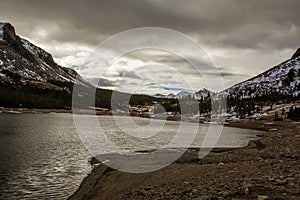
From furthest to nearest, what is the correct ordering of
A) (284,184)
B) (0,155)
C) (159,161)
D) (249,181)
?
(0,155)
(159,161)
(249,181)
(284,184)

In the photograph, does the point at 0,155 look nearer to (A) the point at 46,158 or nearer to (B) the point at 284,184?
(A) the point at 46,158

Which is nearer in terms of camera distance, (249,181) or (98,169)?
(249,181)

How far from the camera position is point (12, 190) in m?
23.5

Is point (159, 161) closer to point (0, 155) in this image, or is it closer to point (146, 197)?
point (146, 197)

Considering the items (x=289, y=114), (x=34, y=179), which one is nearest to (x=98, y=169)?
(x=34, y=179)

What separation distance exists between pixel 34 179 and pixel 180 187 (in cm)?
1448

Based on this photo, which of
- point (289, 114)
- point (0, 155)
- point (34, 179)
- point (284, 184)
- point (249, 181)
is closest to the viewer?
point (284, 184)

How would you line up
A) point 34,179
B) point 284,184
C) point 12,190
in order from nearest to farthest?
point 284,184 < point 12,190 < point 34,179

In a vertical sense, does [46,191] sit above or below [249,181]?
below

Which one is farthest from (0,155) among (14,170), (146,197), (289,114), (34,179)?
(289,114)

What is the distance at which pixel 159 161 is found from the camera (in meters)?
34.5

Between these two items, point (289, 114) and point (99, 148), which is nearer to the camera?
point (99, 148)

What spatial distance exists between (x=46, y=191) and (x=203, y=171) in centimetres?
1281

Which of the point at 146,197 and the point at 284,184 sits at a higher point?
the point at 284,184
